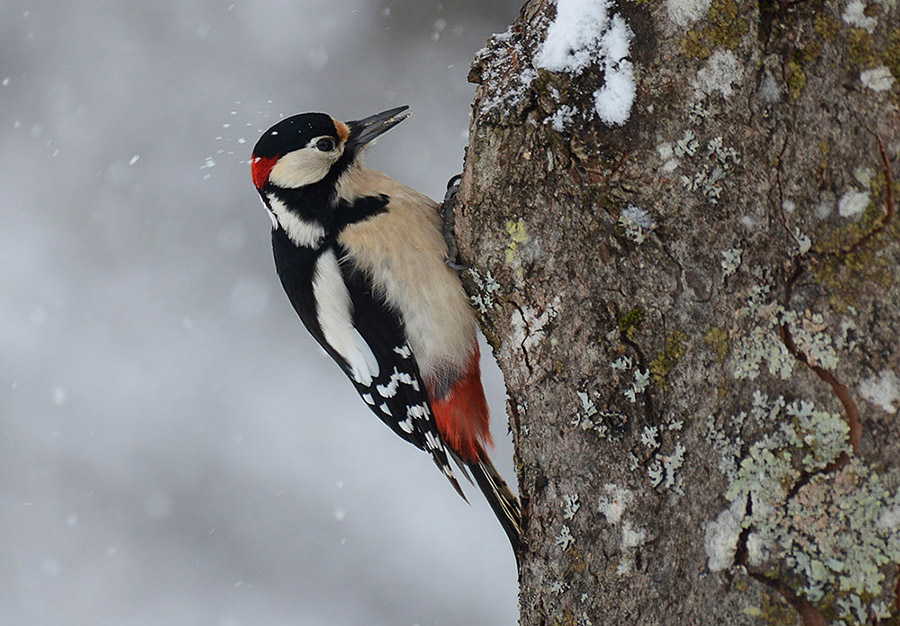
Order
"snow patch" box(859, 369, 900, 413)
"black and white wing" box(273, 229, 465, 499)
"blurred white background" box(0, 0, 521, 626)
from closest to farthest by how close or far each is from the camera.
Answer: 1. "snow patch" box(859, 369, 900, 413)
2. "black and white wing" box(273, 229, 465, 499)
3. "blurred white background" box(0, 0, 521, 626)

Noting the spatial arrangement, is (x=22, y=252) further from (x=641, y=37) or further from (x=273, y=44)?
(x=641, y=37)

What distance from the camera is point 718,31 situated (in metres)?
1.76

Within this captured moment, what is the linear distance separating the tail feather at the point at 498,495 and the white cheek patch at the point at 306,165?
3.31 feet

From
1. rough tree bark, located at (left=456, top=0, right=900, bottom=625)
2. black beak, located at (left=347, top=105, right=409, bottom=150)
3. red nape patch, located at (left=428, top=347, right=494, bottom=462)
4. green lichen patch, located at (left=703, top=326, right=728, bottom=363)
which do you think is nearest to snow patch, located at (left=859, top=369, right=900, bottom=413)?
rough tree bark, located at (left=456, top=0, right=900, bottom=625)

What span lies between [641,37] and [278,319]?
4.30 m

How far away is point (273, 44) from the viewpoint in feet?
19.4

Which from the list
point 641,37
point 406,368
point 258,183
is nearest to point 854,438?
point 641,37

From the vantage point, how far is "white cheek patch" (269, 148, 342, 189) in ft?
9.17

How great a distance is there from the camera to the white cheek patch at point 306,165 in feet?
9.17

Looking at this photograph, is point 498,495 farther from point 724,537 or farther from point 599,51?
point 599,51

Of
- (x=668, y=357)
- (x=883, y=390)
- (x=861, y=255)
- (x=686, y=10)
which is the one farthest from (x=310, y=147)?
(x=883, y=390)

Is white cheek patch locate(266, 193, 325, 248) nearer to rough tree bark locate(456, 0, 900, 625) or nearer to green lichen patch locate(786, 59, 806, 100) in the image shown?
rough tree bark locate(456, 0, 900, 625)

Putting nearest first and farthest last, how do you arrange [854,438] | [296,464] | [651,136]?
[854,438] < [651,136] < [296,464]

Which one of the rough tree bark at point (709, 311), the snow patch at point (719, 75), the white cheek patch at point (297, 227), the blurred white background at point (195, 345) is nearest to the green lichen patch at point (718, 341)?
the rough tree bark at point (709, 311)
